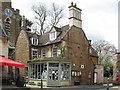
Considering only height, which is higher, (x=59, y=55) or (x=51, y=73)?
(x=59, y=55)

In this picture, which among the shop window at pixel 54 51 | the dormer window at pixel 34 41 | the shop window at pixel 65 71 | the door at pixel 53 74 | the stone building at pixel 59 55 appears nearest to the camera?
the door at pixel 53 74

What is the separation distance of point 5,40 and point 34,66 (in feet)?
26.9

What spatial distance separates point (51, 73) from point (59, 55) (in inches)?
108

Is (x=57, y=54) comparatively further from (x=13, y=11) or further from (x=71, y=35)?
(x=13, y=11)

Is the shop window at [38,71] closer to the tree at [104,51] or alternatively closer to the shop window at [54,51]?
the shop window at [54,51]

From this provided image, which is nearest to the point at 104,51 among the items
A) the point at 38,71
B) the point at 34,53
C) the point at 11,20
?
the point at 11,20

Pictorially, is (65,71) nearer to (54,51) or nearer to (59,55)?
(59,55)

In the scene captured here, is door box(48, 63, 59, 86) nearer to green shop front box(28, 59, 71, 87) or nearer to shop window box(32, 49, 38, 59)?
green shop front box(28, 59, 71, 87)

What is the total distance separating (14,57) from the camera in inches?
1307

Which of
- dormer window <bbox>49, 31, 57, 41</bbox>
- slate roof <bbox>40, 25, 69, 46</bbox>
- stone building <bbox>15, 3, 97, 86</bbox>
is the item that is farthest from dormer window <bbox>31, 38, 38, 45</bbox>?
dormer window <bbox>49, 31, 57, 41</bbox>

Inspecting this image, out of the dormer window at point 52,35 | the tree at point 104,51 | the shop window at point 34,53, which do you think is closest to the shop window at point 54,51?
the dormer window at point 52,35

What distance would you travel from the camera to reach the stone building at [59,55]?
27.5 metres

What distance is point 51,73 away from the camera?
27.5 metres

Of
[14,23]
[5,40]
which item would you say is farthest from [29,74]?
[14,23]
